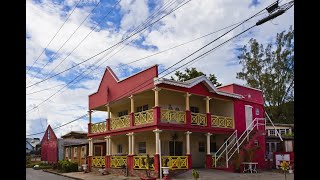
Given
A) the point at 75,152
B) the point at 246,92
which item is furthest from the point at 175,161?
the point at 75,152

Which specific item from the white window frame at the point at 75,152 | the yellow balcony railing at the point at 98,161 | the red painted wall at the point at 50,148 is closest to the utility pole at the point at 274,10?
the yellow balcony railing at the point at 98,161

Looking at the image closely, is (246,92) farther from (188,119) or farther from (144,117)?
(144,117)

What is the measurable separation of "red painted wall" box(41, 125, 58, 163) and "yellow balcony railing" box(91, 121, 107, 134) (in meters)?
17.2

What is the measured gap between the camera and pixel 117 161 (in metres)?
23.8

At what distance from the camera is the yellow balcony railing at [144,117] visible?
2120 centimetres

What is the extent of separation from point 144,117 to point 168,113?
5.31 feet

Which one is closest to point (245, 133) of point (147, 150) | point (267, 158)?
point (267, 158)

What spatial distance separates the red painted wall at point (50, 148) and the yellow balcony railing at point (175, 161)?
2734 centimetres
